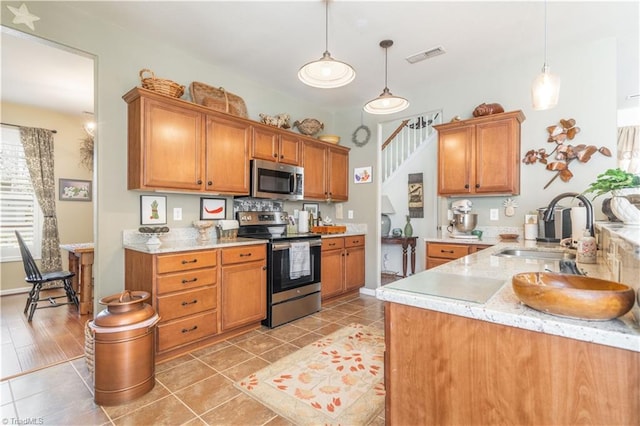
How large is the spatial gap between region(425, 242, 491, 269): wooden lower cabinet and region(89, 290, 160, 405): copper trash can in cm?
268

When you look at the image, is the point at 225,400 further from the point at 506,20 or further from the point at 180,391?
the point at 506,20

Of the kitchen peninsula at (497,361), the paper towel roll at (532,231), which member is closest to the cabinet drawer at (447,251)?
the paper towel roll at (532,231)

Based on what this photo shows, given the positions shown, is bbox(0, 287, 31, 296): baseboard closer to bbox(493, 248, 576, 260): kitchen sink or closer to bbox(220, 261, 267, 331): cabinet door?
bbox(220, 261, 267, 331): cabinet door

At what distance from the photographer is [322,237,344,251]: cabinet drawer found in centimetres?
390

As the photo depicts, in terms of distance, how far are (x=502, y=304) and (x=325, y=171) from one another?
11.7 feet

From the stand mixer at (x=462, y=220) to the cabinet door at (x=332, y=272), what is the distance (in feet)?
4.73

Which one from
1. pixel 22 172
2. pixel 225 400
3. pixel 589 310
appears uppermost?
pixel 22 172

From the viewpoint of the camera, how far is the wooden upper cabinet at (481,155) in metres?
3.22

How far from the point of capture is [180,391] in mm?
2035

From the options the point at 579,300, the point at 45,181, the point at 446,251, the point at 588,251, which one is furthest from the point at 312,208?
the point at 45,181

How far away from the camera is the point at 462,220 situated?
133 inches

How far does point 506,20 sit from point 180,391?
12.4 feet

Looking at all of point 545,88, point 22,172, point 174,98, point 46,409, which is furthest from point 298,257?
point 22,172

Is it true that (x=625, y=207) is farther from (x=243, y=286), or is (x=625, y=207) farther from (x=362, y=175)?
(x=362, y=175)
